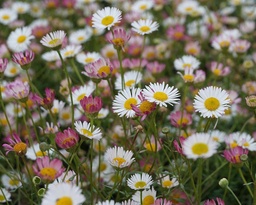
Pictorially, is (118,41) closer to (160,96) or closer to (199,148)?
(160,96)

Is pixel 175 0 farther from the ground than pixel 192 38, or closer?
farther from the ground

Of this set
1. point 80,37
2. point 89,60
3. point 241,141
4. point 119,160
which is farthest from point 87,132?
point 80,37

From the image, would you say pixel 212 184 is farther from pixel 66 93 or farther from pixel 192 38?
pixel 192 38

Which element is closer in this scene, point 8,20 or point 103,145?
point 103,145

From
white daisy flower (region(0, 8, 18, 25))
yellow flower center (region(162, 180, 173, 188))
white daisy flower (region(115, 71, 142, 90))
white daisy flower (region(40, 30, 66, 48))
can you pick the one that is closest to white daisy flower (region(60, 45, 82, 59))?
white daisy flower (region(115, 71, 142, 90))

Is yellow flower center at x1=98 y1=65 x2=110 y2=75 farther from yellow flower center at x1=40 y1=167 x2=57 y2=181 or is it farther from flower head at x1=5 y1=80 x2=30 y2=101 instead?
yellow flower center at x1=40 y1=167 x2=57 y2=181

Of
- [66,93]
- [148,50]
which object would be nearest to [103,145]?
[66,93]

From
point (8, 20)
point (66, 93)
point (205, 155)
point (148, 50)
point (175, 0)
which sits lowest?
point (205, 155)
